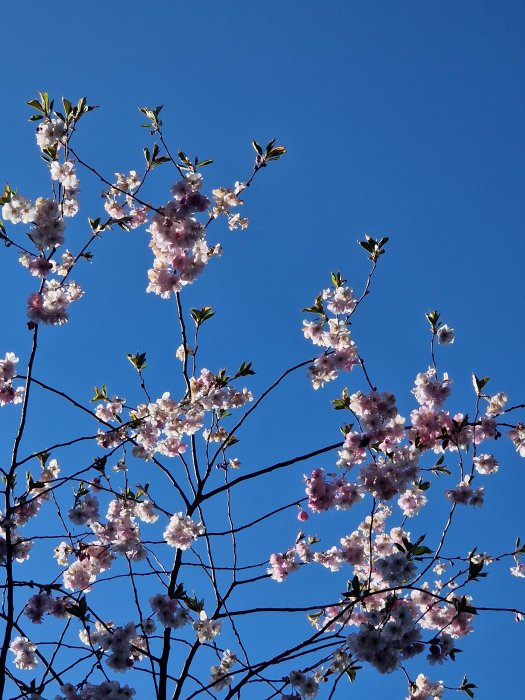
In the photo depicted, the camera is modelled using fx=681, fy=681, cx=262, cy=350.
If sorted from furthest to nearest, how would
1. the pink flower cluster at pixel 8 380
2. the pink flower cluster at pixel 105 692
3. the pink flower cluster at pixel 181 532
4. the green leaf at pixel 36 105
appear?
the pink flower cluster at pixel 8 380 → the pink flower cluster at pixel 181 532 → the green leaf at pixel 36 105 → the pink flower cluster at pixel 105 692

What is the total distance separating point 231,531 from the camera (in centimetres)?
456

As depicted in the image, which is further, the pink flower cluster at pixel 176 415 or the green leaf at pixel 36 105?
the pink flower cluster at pixel 176 415

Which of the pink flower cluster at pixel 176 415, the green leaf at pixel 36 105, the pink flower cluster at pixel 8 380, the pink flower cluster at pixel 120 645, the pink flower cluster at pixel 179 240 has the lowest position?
the pink flower cluster at pixel 120 645

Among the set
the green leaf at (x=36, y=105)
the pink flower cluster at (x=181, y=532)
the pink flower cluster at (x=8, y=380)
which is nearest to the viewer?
the green leaf at (x=36, y=105)

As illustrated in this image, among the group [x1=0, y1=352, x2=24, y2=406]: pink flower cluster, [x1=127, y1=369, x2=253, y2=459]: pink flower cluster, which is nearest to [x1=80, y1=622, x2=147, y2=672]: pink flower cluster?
[x1=127, y1=369, x2=253, y2=459]: pink flower cluster

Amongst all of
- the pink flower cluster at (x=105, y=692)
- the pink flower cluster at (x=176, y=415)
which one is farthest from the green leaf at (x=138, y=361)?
the pink flower cluster at (x=105, y=692)

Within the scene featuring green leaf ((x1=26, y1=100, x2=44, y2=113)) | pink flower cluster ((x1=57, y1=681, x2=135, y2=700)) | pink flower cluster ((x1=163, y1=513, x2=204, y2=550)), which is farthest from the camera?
pink flower cluster ((x1=163, y1=513, x2=204, y2=550))

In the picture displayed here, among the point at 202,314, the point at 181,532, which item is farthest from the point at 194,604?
the point at 202,314

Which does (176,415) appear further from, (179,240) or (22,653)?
(22,653)

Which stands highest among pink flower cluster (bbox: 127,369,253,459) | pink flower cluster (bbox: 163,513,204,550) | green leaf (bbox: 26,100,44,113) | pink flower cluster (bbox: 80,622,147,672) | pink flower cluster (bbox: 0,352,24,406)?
green leaf (bbox: 26,100,44,113)

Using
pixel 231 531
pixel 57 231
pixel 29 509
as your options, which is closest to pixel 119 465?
pixel 29 509

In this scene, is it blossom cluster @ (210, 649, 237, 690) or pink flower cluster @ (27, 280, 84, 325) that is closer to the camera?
pink flower cluster @ (27, 280, 84, 325)

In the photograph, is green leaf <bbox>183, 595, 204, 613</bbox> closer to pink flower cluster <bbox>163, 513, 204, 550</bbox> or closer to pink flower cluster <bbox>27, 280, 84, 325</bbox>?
pink flower cluster <bbox>163, 513, 204, 550</bbox>

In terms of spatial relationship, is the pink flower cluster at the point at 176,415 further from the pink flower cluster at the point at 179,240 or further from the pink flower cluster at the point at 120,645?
the pink flower cluster at the point at 120,645
